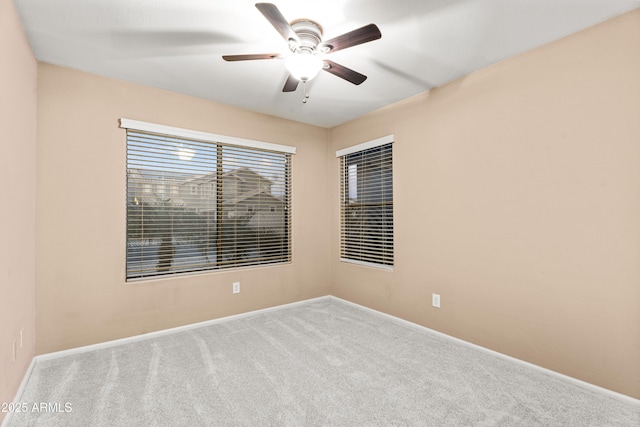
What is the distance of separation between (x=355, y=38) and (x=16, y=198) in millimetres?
2432

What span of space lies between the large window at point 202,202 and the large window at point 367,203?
2.64 feet

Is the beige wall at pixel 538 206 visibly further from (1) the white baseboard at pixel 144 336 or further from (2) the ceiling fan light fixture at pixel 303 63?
(1) the white baseboard at pixel 144 336

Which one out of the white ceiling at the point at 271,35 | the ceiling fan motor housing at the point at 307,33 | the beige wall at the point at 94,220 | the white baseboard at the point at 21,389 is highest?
the white ceiling at the point at 271,35

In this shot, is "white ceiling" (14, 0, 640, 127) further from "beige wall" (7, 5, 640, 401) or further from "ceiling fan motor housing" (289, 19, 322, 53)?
"beige wall" (7, 5, 640, 401)

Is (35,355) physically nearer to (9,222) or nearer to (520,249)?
(9,222)

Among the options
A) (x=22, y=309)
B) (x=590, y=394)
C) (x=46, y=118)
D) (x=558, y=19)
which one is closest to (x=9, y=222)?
(x=22, y=309)

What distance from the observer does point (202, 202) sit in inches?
136

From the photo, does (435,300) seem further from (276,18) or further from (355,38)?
(276,18)

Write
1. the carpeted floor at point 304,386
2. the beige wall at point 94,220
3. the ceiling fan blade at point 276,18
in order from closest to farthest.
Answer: the ceiling fan blade at point 276,18
the carpeted floor at point 304,386
the beige wall at point 94,220

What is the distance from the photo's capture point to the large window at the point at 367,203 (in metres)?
3.72

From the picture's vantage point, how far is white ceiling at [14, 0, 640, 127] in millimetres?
1944

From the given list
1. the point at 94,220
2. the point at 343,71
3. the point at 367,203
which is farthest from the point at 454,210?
the point at 94,220

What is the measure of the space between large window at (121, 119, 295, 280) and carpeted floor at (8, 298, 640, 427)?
2.86ft

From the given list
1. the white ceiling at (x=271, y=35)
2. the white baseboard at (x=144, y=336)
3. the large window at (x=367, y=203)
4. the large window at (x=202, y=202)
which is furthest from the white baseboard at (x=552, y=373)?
the white ceiling at (x=271, y=35)
